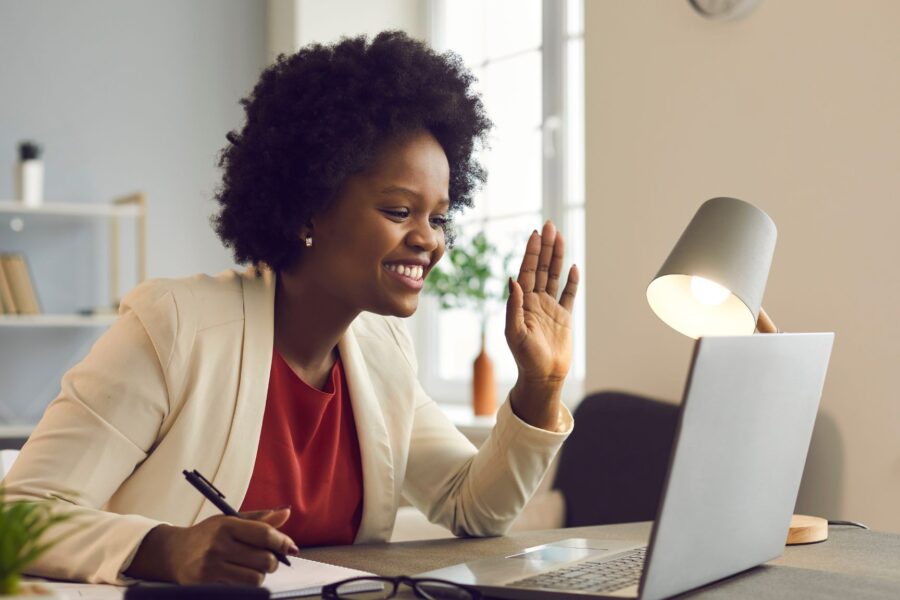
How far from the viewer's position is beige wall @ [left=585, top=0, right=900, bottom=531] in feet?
6.72

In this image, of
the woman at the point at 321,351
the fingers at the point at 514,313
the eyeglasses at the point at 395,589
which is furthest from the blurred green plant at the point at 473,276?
the eyeglasses at the point at 395,589

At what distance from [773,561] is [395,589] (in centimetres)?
47

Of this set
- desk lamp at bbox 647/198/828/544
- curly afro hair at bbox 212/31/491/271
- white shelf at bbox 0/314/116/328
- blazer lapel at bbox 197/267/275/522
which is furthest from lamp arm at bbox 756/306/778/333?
white shelf at bbox 0/314/116/328

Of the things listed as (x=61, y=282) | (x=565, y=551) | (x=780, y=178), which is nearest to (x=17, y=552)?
(x=565, y=551)

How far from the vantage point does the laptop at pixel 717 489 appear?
0.90m

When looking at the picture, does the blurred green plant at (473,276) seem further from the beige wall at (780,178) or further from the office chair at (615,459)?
the office chair at (615,459)

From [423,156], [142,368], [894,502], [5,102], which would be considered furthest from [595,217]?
[5,102]

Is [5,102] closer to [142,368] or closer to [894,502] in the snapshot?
[142,368]

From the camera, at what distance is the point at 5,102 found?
4.11 metres

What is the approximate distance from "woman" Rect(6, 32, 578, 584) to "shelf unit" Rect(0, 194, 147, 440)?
8.32 feet

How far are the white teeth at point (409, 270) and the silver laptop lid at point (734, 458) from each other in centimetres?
59

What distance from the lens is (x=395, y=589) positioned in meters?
1.00

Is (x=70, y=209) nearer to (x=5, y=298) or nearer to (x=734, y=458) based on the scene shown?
(x=5, y=298)

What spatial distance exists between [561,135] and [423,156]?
2036 millimetres
